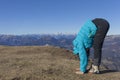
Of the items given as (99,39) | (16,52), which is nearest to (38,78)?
(99,39)

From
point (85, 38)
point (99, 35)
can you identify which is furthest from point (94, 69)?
point (99, 35)

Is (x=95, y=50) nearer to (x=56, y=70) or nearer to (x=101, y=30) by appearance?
(x=101, y=30)

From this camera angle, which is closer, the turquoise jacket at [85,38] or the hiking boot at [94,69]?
the turquoise jacket at [85,38]

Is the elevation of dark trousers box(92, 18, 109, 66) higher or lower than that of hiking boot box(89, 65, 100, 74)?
higher

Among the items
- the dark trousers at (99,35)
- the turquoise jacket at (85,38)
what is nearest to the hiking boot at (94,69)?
the turquoise jacket at (85,38)

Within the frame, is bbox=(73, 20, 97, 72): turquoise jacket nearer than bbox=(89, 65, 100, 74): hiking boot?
Yes

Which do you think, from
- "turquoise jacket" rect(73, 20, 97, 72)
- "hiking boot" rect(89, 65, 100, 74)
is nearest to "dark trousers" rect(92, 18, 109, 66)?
"turquoise jacket" rect(73, 20, 97, 72)

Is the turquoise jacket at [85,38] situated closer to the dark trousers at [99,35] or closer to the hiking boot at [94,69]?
the dark trousers at [99,35]

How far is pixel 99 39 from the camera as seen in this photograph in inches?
584

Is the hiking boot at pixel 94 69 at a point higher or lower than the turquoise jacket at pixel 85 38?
lower

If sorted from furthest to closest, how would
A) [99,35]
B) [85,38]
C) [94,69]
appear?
[94,69], [85,38], [99,35]

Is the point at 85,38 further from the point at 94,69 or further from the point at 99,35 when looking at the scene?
the point at 94,69

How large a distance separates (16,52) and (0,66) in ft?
30.6

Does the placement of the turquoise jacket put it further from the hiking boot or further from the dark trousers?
Answer: the hiking boot
